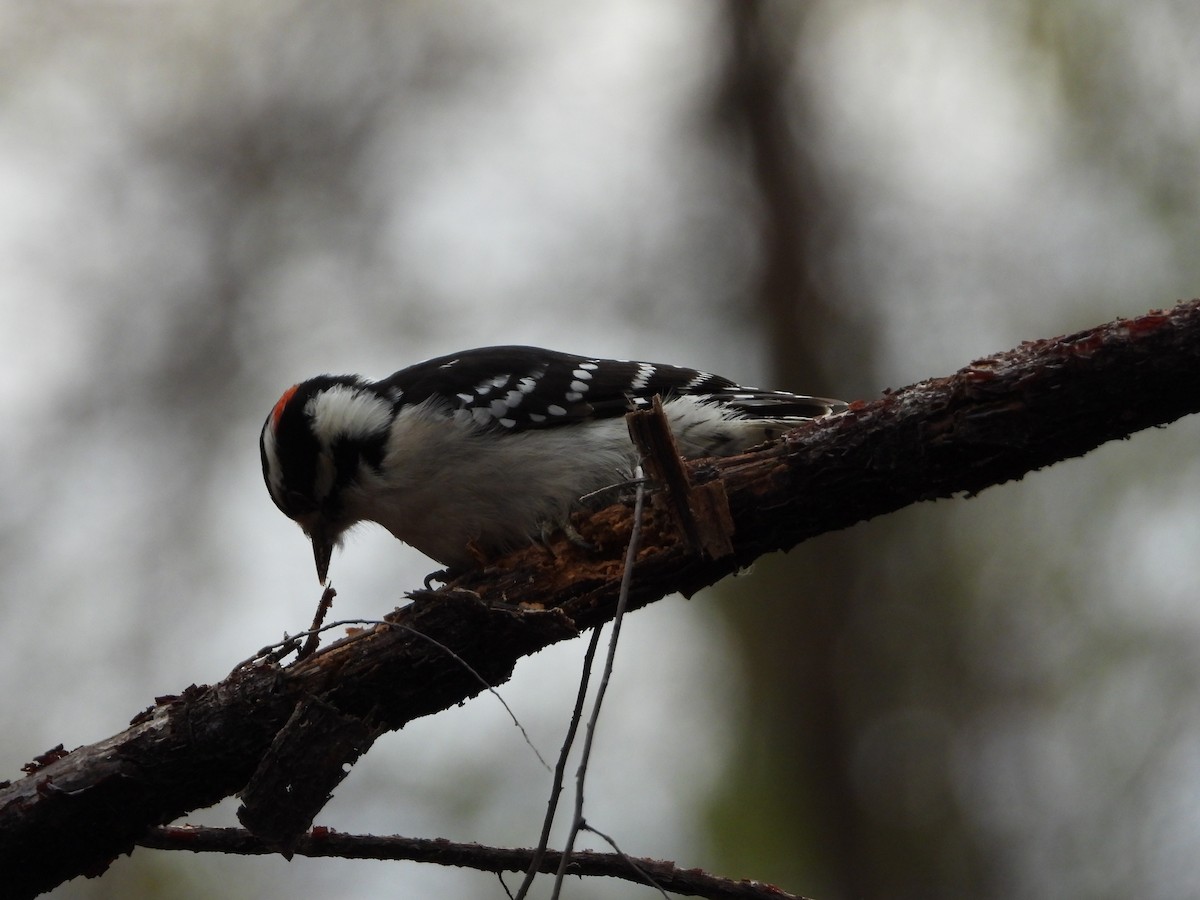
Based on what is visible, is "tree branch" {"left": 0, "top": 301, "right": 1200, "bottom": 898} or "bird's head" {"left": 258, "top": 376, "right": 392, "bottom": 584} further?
"bird's head" {"left": 258, "top": 376, "right": 392, "bottom": 584}

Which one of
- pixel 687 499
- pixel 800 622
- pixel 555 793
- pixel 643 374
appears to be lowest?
pixel 555 793

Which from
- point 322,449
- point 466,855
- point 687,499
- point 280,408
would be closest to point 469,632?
point 466,855

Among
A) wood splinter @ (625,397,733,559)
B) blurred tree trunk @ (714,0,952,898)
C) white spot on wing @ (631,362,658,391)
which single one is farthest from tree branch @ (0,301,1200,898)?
blurred tree trunk @ (714,0,952,898)

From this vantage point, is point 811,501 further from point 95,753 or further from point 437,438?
point 95,753

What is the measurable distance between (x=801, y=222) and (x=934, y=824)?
16.7ft

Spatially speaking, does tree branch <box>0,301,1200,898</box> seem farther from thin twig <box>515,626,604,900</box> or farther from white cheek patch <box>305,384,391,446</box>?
white cheek patch <box>305,384,391,446</box>

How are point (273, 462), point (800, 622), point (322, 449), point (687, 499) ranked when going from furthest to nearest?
point (800, 622) → point (273, 462) → point (322, 449) → point (687, 499)

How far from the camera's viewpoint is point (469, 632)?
3.27m

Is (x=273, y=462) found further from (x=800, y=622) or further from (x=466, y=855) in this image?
(x=800, y=622)

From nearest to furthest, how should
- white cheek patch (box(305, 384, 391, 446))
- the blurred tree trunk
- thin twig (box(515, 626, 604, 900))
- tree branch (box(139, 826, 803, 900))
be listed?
thin twig (box(515, 626, 604, 900)) < tree branch (box(139, 826, 803, 900)) < white cheek patch (box(305, 384, 391, 446)) < the blurred tree trunk

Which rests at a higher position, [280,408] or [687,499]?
[280,408]

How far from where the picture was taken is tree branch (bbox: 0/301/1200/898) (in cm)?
282

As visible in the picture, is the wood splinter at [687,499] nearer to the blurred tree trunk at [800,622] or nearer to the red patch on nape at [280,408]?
the red patch on nape at [280,408]

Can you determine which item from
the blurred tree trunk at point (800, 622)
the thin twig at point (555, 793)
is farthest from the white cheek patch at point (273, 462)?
the blurred tree trunk at point (800, 622)
